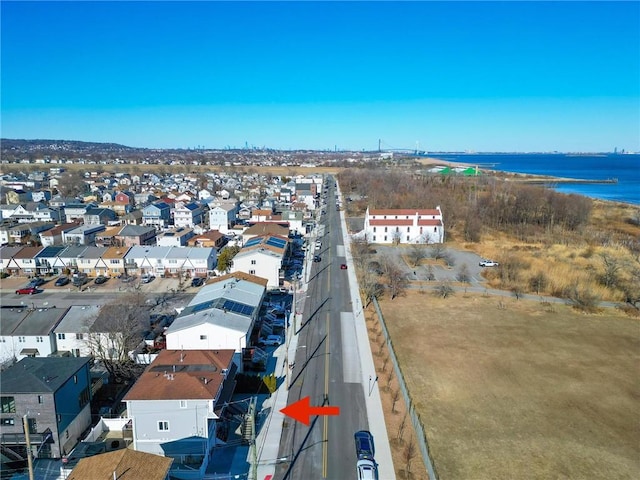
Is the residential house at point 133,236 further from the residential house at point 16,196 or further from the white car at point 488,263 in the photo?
the residential house at point 16,196

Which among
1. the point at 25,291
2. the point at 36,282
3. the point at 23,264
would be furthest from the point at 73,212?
the point at 25,291

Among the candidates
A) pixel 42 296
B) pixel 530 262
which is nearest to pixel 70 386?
pixel 42 296

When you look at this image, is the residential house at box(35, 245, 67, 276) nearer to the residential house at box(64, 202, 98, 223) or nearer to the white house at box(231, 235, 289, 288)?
the white house at box(231, 235, 289, 288)

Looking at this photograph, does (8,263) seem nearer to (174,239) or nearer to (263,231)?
(174,239)

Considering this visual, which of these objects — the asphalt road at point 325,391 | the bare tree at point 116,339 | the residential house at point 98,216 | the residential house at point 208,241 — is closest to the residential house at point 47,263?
the residential house at point 208,241

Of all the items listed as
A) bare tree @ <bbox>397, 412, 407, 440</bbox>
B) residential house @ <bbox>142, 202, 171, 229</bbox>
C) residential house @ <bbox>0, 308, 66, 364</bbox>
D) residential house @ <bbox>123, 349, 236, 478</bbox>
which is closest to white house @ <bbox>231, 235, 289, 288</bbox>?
residential house @ <bbox>0, 308, 66, 364</bbox>

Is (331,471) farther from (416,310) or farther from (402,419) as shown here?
(416,310)
